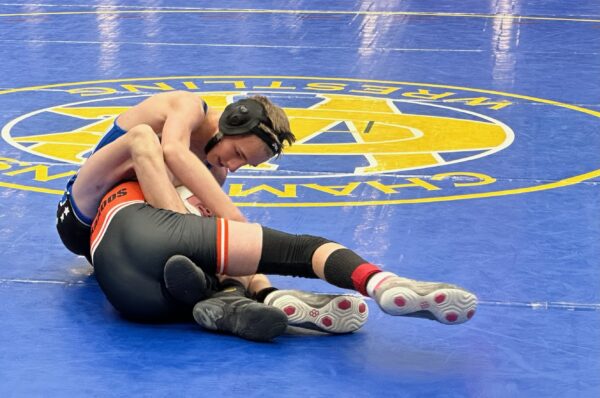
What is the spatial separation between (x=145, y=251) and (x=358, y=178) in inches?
100.0

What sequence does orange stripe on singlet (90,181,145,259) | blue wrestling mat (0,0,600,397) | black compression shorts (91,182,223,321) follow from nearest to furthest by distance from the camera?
blue wrestling mat (0,0,600,397) → black compression shorts (91,182,223,321) → orange stripe on singlet (90,181,145,259)

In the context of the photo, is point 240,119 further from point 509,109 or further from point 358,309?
point 509,109

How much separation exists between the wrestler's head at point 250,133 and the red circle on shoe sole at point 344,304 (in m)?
0.66

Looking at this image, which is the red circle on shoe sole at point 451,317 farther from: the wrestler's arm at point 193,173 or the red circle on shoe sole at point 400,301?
the wrestler's arm at point 193,173

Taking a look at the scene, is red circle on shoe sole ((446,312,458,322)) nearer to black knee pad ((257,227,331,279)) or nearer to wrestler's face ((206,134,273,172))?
black knee pad ((257,227,331,279))

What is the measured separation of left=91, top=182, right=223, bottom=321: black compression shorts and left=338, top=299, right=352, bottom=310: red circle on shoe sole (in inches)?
18.7

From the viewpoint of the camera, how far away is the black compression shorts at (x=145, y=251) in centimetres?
438

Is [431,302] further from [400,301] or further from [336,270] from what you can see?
[336,270]

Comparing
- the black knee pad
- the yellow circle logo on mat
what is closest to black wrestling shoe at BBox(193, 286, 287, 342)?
the black knee pad

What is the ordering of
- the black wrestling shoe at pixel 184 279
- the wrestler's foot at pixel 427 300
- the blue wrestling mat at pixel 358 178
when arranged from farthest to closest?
the black wrestling shoe at pixel 184 279, the blue wrestling mat at pixel 358 178, the wrestler's foot at pixel 427 300

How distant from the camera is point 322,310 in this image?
442cm

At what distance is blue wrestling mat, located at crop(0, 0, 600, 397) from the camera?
4.17 m

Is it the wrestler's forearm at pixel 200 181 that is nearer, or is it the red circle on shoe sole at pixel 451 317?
the red circle on shoe sole at pixel 451 317

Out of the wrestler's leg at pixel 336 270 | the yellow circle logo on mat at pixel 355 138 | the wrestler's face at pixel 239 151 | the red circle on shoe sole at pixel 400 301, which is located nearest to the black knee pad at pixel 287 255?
the wrestler's leg at pixel 336 270
